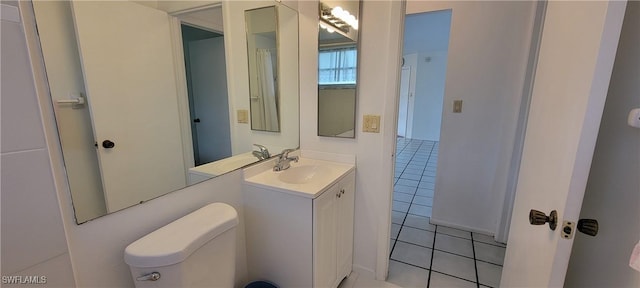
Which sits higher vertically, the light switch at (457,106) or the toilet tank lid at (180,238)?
the light switch at (457,106)

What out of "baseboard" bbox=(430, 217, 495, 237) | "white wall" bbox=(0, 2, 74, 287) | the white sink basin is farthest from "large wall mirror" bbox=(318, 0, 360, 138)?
"baseboard" bbox=(430, 217, 495, 237)

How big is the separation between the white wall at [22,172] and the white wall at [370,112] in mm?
1334

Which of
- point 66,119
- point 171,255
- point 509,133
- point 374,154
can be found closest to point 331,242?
point 374,154

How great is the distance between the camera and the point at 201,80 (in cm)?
136

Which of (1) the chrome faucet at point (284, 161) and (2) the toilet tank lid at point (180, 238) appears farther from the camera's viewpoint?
(1) the chrome faucet at point (284, 161)

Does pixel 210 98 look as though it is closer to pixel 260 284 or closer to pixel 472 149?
pixel 260 284

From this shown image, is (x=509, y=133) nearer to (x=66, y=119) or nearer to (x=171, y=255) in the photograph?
(x=171, y=255)

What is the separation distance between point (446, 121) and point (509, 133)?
49 cm

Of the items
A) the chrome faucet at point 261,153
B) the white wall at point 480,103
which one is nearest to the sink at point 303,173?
the chrome faucet at point 261,153

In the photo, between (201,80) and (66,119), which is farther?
(201,80)

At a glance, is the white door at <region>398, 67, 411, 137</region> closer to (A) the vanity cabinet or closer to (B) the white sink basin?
(B) the white sink basin

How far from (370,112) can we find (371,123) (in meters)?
0.07

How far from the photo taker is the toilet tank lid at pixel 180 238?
2.82ft

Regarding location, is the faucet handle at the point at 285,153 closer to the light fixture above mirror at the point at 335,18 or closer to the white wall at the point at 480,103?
the light fixture above mirror at the point at 335,18
